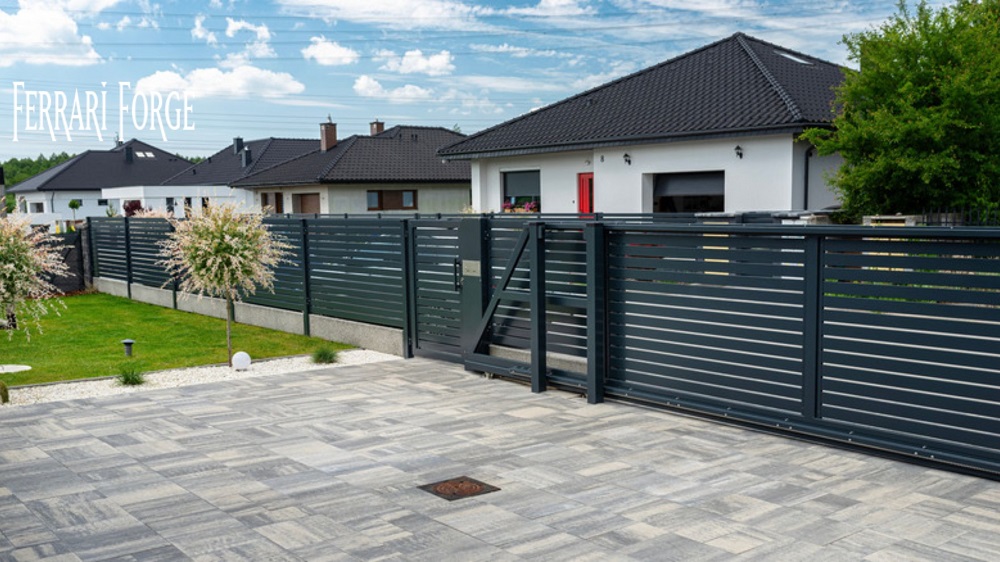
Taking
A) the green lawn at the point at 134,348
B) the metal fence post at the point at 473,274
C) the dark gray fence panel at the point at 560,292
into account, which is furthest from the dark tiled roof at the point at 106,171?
the dark gray fence panel at the point at 560,292

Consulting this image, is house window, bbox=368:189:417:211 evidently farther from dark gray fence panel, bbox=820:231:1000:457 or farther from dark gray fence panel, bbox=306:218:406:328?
dark gray fence panel, bbox=820:231:1000:457

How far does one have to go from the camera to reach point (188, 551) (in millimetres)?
4793

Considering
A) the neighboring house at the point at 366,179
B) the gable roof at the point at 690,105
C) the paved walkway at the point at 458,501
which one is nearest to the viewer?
the paved walkway at the point at 458,501

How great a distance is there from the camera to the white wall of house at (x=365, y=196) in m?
40.1

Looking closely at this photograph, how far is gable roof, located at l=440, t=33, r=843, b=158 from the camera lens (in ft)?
70.3

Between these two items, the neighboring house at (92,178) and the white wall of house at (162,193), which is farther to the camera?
the neighboring house at (92,178)

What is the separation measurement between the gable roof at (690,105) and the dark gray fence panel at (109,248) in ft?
37.2

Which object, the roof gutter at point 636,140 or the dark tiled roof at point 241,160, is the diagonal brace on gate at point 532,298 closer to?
the roof gutter at point 636,140

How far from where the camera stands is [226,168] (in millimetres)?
54344

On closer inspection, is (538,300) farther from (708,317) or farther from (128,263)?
(128,263)

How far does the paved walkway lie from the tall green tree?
1354 centimetres

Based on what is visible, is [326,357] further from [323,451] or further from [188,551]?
[188,551]

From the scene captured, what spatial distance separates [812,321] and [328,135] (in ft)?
131

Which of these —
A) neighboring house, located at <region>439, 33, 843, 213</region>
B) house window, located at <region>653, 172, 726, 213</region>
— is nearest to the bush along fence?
neighboring house, located at <region>439, 33, 843, 213</region>
